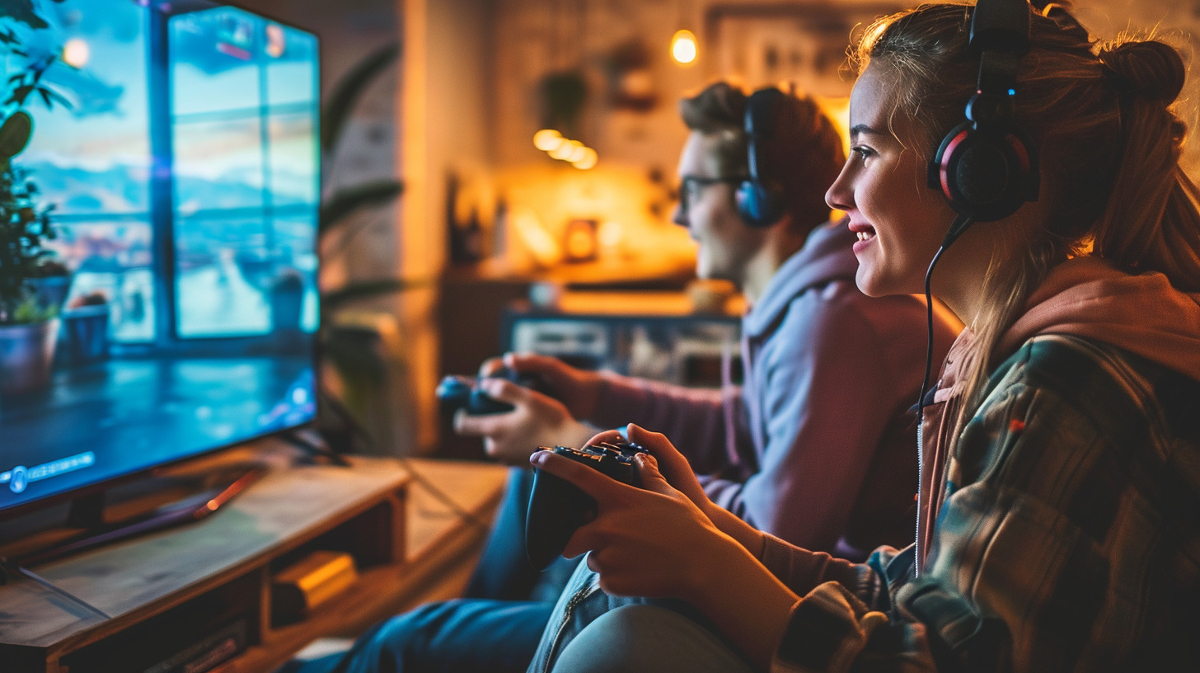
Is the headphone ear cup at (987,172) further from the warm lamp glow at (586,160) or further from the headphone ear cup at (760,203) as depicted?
the warm lamp glow at (586,160)

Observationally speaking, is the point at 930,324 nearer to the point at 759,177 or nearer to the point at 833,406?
the point at 833,406

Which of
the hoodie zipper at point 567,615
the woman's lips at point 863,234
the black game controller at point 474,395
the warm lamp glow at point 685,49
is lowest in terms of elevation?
the hoodie zipper at point 567,615

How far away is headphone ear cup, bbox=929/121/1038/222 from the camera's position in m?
0.57

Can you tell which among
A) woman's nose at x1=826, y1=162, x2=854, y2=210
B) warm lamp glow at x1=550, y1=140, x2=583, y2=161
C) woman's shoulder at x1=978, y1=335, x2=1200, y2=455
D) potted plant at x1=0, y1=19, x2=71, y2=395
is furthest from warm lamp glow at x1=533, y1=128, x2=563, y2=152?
woman's shoulder at x1=978, y1=335, x2=1200, y2=455

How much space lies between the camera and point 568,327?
117 inches

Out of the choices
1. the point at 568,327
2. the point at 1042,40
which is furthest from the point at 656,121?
the point at 1042,40

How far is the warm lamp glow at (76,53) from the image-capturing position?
95 centimetres

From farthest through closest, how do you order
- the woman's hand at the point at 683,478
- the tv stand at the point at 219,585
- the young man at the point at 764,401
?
the young man at the point at 764,401
the tv stand at the point at 219,585
the woman's hand at the point at 683,478

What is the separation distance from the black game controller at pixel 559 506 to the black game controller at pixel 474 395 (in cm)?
65

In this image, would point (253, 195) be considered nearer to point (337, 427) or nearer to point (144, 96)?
point (144, 96)

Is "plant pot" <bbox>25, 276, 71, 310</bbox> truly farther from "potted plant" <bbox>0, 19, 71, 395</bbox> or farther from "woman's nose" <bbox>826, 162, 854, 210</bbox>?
"woman's nose" <bbox>826, 162, 854, 210</bbox>

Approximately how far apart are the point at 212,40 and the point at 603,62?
9.89 ft

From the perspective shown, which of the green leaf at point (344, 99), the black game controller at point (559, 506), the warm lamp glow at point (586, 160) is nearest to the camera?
the black game controller at point (559, 506)

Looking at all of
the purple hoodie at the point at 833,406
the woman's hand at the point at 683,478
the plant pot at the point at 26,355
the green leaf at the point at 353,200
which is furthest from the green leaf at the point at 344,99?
the woman's hand at the point at 683,478
